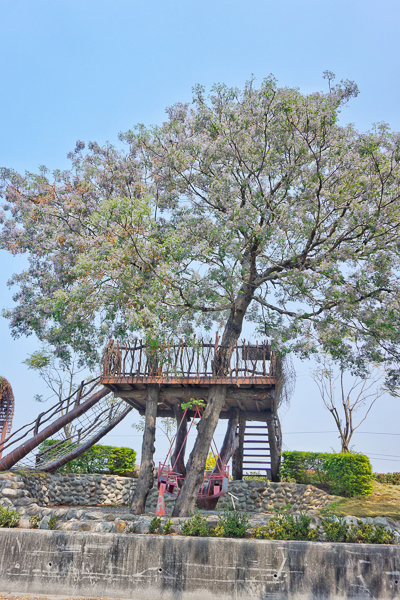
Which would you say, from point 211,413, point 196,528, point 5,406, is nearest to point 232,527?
point 196,528

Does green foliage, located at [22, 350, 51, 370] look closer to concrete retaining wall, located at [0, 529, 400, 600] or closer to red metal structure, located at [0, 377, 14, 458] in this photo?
red metal structure, located at [0, 377, 14, 458]

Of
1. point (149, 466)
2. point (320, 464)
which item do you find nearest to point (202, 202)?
point (149, 466)

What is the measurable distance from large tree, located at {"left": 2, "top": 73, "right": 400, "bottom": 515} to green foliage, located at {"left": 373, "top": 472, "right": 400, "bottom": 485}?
9142 millimetres

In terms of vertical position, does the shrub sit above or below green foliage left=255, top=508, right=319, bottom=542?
above

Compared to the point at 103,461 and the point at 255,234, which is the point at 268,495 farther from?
the point at 255,234

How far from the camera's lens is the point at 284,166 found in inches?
394

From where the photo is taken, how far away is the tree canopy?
29.6ft

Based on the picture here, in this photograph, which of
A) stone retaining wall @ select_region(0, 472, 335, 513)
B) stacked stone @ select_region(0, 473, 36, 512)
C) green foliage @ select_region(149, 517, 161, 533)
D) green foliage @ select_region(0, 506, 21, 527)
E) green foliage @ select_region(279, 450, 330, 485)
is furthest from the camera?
green foliage @ select_region(279, 450, 330, 485)

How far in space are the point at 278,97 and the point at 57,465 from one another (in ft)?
40.1

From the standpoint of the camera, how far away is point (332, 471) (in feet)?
45.9

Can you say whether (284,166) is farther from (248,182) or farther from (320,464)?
(320,464)

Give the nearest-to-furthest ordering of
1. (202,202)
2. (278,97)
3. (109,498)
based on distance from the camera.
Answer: (278,97) < (202,202) < (109,498)

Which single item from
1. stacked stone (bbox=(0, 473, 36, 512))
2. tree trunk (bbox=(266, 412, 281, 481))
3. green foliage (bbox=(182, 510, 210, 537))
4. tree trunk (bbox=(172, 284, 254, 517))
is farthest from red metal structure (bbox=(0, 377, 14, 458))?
green foliage (bbox=(182, 510, 210, 537))

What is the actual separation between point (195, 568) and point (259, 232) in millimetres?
6184
